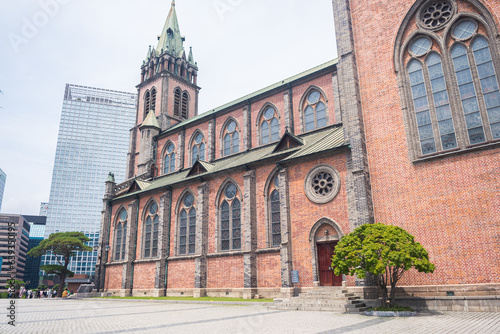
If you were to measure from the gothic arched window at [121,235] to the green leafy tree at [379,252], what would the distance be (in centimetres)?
2668

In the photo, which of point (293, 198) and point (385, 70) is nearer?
point (385, 70)

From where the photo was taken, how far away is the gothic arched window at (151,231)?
33469 mm

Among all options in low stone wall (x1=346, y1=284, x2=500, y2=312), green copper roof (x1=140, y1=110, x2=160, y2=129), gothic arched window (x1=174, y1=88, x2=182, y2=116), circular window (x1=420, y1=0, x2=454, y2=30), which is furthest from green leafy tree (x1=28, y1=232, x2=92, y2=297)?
circular window (x1=420, y1=0, x2=454, y2=30)

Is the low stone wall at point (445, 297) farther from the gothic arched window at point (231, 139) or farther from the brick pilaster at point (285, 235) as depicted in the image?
the gothic arched window at point (231, 139)

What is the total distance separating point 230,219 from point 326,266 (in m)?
9.38

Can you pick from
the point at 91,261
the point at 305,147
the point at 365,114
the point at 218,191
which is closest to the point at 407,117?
the point at 365,114

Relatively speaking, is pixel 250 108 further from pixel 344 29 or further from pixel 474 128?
pixel 474 128

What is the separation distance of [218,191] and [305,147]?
27.8 feet

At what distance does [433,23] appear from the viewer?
2008 cm

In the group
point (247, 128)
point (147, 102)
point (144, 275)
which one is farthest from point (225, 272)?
point (147, 102)

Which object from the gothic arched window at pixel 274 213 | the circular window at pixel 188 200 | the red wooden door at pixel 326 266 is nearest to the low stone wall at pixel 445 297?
the red wooden door at pixel 326 266

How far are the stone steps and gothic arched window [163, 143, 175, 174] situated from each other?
78.7 feet

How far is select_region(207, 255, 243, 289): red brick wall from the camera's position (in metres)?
25.6

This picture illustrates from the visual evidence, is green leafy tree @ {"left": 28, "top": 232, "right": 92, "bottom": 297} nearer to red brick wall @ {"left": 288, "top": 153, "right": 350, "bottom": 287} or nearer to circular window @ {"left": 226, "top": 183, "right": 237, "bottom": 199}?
circular window @ {"left": 226, "top": 183, "right": 237, "bottom": 199}
